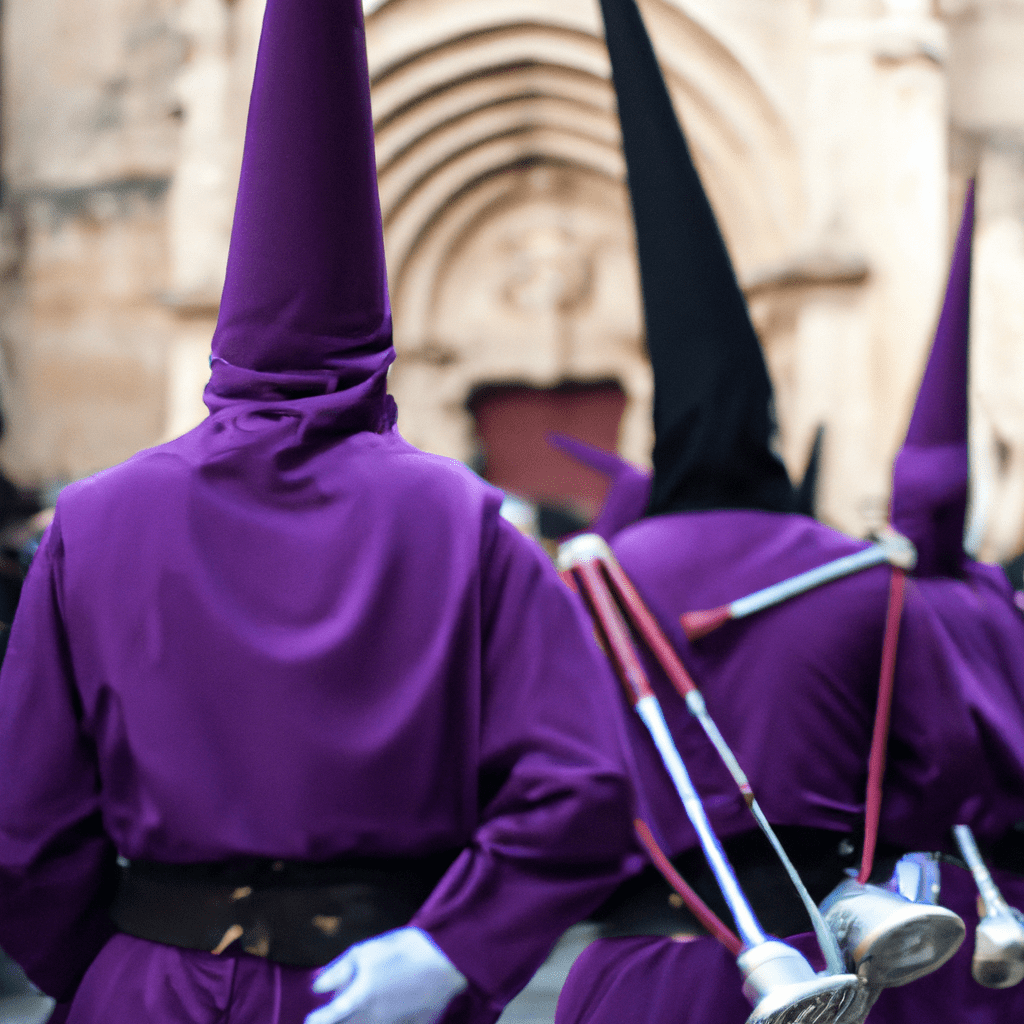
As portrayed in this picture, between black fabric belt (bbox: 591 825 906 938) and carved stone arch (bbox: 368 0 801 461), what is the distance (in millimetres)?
7465

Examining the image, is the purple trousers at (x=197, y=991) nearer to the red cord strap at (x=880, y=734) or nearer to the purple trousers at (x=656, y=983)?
the purple trousers at (x=656, y=983)

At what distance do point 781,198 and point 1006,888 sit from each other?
7058mm

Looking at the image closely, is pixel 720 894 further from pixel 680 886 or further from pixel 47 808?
pixel 47 808

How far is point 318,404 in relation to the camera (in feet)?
4.43

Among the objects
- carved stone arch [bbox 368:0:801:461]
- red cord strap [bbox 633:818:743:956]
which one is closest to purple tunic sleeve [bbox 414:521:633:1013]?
red cord strap [bbox 633:818:743:956]

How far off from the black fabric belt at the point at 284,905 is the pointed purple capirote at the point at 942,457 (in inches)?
77.4

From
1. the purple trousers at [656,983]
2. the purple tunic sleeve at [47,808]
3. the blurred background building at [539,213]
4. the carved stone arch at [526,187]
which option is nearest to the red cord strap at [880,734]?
the purple trousers at [656,983]

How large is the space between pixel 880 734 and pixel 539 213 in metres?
9.25

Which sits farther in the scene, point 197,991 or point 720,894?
point 720,894

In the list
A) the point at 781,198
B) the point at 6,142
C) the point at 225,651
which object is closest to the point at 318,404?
the point at 225,651

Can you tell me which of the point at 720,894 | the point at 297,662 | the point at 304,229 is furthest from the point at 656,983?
the point at 304,229

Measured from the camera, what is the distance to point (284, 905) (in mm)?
1292

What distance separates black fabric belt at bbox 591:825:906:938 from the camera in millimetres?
1959

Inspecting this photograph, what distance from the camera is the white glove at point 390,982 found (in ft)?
3.76
